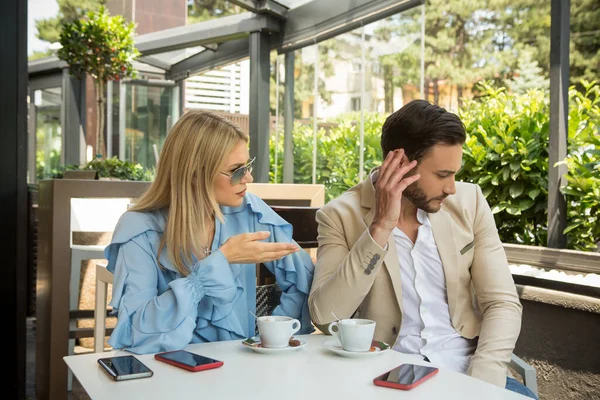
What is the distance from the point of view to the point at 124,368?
1.37 metres

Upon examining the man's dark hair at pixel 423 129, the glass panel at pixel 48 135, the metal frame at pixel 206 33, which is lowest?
the man's dark hair at pixel 423 129

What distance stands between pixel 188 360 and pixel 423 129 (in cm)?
99

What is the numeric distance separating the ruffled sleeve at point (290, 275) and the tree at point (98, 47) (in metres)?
4.91

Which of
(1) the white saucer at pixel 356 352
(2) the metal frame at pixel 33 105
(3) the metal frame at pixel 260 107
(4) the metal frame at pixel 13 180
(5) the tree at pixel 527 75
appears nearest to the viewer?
(1) the white saucer at pixel 356 352

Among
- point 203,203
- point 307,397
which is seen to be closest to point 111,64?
point 203,203

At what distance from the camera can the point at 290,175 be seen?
7.56m

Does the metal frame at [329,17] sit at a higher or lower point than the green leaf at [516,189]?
higher

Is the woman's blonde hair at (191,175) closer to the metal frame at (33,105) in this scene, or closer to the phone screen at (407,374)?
the phone screen at (407,374)

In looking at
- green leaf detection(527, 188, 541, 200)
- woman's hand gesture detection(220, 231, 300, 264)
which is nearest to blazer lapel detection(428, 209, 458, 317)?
woman's hand gesture detection(220, 231, 300, 264)

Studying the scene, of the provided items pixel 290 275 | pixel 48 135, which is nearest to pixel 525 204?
pixel 290 275

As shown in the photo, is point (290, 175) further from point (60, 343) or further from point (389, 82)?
point (60, 343)

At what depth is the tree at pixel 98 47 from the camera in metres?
6.76

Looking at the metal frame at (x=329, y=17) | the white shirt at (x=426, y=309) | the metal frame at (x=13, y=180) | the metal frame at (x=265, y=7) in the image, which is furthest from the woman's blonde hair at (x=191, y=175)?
the metal frame at (x=265, y=7)

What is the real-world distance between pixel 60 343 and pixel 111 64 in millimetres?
4240
